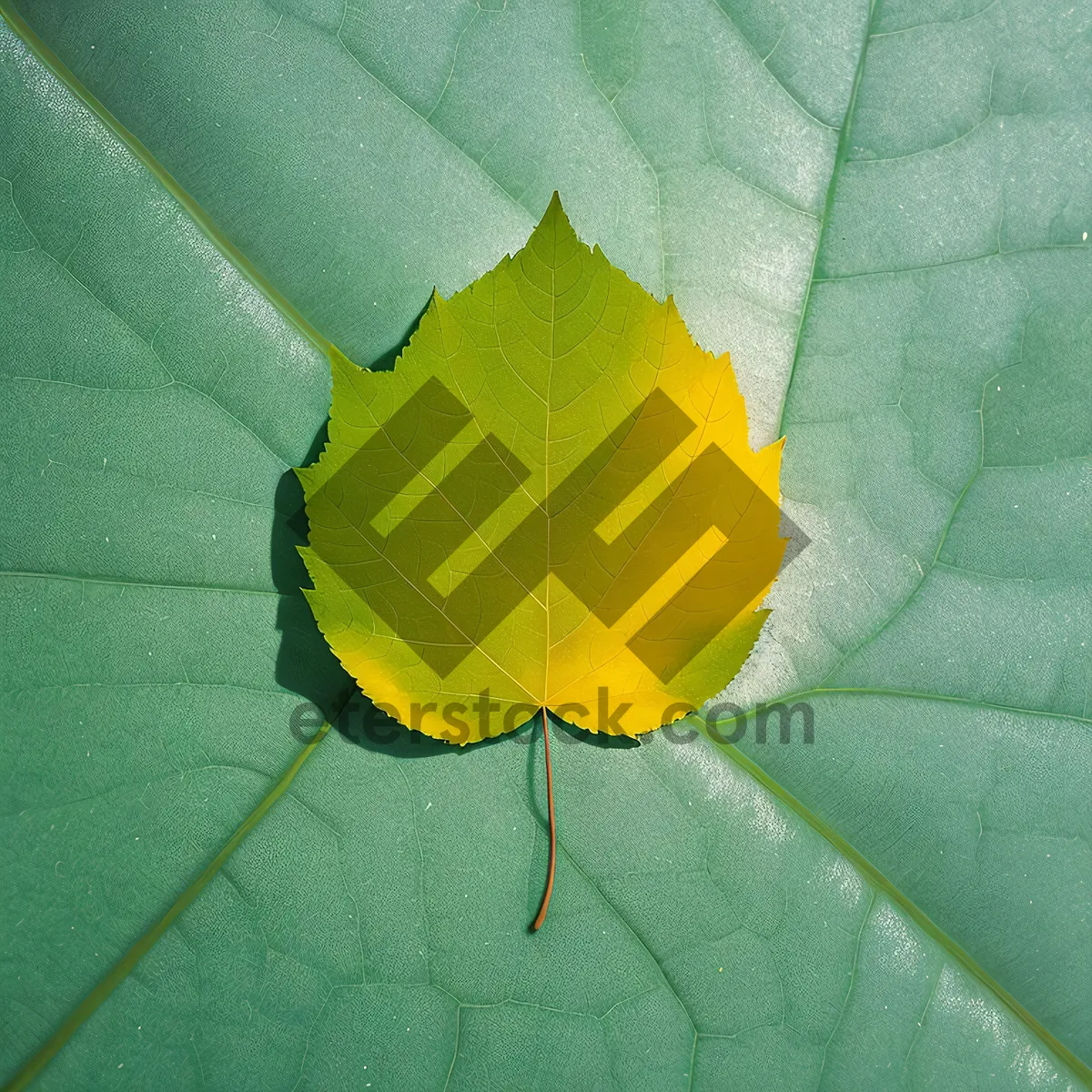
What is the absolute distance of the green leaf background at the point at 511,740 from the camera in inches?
27.4

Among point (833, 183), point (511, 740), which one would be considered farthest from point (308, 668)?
point (833, 183)

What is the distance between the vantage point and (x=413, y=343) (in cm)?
60

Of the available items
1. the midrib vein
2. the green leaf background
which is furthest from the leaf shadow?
the midrib vein

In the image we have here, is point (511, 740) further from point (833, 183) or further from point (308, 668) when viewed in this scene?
point (833, 183)

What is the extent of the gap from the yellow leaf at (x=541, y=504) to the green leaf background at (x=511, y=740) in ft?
0.29

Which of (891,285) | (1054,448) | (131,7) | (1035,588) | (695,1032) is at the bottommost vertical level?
(695,1032)

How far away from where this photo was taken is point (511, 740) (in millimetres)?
712

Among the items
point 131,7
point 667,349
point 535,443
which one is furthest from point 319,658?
point 131,7

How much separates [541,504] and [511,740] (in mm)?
206

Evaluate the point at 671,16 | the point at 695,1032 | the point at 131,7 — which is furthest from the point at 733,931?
the point at 131,7

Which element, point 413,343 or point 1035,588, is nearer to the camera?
point 413,343

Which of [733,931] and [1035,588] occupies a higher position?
[1035,588]

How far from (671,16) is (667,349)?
1.06 feet

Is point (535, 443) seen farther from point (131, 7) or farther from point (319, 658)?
point (131, 7)
